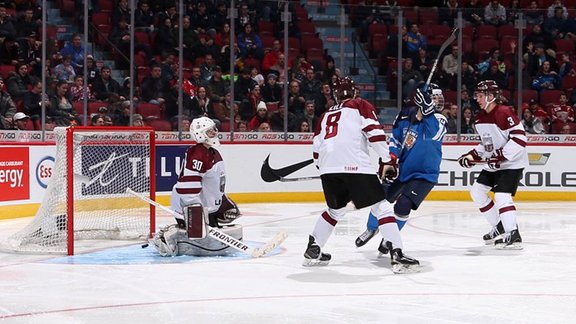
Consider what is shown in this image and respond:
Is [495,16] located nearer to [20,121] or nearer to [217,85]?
[217,85]

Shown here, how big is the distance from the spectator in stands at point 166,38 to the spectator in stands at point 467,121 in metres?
3.60

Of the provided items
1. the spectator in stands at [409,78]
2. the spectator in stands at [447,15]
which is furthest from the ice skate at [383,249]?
the spectator in stands at [447,15]

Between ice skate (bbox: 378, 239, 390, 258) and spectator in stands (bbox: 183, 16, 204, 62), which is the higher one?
spectator in stands (bbox: 183, 16, 204, 62)

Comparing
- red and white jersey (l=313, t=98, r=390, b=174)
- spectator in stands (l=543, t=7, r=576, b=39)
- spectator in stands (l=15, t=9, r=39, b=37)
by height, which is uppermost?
spectator in stands (l=543, t=7, r=576, b=39)

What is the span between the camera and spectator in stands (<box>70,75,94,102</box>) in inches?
384

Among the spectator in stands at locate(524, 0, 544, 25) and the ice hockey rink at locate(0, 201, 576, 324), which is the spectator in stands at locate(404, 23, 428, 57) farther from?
the ice hockey rink at locate(0, 201, 576, 324)

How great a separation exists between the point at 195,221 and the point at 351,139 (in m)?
1.16

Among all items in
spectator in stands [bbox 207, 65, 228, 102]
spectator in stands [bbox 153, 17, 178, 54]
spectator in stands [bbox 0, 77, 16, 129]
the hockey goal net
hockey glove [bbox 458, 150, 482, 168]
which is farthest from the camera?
spectator in stands [bbox 207, 65, 228, 102]

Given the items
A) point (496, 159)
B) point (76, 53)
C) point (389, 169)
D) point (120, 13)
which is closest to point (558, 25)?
point (120, 13)

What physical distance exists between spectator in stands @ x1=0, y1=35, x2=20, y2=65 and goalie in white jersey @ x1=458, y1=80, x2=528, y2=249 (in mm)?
4939

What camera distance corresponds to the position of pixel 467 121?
1148cm

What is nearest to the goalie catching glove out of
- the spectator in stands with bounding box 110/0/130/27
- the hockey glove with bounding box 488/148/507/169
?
the hockey glove with bounding box 488/148/507/169

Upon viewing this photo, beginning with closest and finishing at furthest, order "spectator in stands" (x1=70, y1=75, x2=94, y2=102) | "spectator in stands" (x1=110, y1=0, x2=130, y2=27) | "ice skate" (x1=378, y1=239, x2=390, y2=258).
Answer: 1. "ice skate" (x1=378, y1=239, x2=390, y2=258)
2. "spectator in stands" (x1=70, y1=75, x2=94, y2=102)
3. "spectator in stands" (x1=110, y1=0, x2=130, y2=27)

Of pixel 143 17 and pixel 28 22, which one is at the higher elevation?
pixel 143 17
